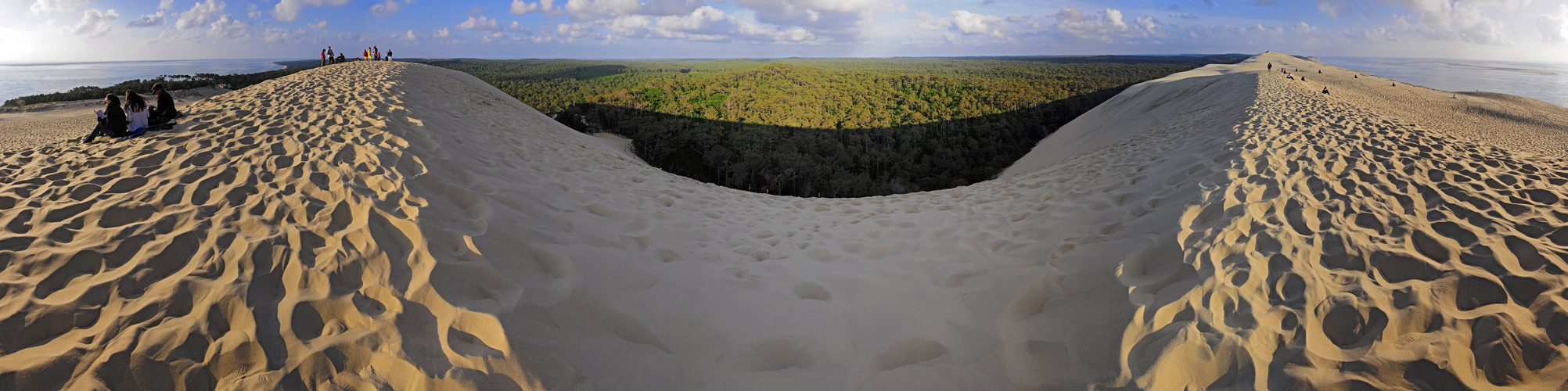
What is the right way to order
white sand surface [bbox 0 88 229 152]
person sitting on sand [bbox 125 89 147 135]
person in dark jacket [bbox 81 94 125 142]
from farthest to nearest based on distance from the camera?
white sand surface [bbox 0 88 229 152] → person sitting on sand [bbox 125 89 147 135] → person in dark jacket [bbox 81 94 125 142]

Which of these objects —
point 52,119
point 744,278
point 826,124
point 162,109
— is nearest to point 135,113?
point 162,109

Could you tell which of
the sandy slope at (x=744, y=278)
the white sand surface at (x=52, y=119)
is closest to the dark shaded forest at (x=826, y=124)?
the white sand surface at (x=52, y=119)

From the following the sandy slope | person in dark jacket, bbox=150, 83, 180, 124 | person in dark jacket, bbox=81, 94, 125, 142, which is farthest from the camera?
person in dark jacket, bbox=150, 83, 180, 124

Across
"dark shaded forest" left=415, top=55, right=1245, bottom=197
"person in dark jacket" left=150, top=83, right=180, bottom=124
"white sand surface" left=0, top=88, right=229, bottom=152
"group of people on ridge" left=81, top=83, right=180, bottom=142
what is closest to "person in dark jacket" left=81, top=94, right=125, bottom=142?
"group of people on ridge" left=81, top=83, right=180, bottom=142

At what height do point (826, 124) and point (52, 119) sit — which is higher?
point (52, 119)

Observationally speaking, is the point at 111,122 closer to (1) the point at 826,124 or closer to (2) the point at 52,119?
(2) the point at 52,119

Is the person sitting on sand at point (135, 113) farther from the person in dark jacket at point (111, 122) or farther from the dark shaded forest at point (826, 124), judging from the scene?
the dark shaded forest at point (826, 124)

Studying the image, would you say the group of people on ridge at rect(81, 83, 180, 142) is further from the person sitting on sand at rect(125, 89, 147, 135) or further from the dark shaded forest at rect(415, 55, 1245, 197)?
the dark shaded forest at rect(415, 55, 1245, 197)
